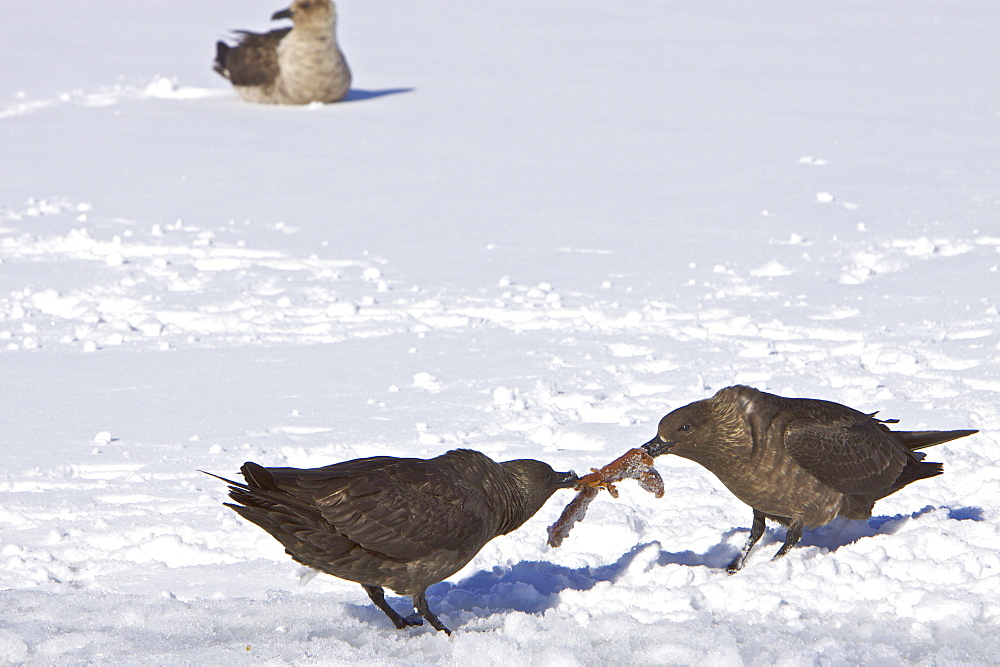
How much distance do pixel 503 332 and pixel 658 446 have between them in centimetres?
325

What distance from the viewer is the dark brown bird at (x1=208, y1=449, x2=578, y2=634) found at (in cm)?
394

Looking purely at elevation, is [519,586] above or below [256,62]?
below

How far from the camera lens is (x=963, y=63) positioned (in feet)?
56.1

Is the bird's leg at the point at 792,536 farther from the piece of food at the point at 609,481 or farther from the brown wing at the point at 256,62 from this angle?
the brown wing at the point at 256,62

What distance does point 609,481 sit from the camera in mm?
4570

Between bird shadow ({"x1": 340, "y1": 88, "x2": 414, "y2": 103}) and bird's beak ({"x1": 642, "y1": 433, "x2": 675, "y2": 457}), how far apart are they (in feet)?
40.1

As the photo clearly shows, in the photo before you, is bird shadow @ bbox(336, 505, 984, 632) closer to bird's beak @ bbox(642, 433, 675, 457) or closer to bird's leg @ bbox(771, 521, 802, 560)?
bird's leg @ bbox(771, 521, 802, 560)

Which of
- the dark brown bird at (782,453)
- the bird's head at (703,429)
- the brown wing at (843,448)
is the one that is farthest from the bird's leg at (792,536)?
the bird's head at (703,429)

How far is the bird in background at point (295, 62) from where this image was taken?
15062 millimetres

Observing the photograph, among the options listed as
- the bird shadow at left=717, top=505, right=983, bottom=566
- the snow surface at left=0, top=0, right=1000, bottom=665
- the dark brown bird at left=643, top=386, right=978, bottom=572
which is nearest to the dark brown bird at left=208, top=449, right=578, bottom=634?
the snow surface at left=0, top=0, right=1000, bottom=665

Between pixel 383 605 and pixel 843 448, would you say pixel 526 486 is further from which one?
pixel 843 448

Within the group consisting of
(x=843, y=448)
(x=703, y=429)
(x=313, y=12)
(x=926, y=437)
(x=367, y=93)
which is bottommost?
(x=926, y=437)

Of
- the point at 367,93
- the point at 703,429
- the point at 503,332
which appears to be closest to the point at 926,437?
the point at 703,429

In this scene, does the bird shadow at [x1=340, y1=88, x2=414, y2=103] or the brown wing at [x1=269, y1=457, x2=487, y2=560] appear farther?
the bird shadow at [x1=340, y1=88, x2=414, y2=103]
